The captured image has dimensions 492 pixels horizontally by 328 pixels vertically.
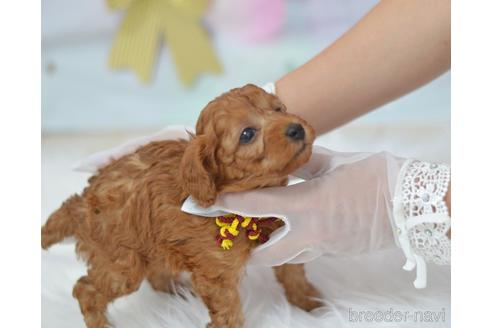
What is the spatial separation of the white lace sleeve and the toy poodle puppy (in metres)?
0.24

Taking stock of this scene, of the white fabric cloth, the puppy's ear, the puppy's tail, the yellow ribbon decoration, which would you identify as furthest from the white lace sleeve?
the puppy's tail

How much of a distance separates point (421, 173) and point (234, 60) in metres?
0.50

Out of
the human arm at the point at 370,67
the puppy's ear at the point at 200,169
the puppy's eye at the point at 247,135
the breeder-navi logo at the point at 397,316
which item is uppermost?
the human arm at the point at 370,67

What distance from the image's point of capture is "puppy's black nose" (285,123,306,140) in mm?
988

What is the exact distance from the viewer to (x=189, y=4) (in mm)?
1384

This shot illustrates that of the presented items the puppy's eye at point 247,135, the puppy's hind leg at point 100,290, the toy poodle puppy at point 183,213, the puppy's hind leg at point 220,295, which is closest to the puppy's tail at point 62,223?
the toy poodle puppy at point 183,213

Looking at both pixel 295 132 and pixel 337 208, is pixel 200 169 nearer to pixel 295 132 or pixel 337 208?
pixel 295 132

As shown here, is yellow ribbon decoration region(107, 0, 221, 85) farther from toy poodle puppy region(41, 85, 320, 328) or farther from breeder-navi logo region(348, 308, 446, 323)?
breeder-navi logo region(348, 308, 446, 323)

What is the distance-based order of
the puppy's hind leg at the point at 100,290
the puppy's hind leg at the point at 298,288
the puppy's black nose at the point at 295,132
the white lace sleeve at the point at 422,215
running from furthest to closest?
the puppy's hind leg at the point at 298,288 < the puppy's hind leg at the point at 100,290 < the white lace sleeve at the point at 422,215 < the puppy's black nose at the point at 295,132

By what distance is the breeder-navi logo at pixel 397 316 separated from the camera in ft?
3.98

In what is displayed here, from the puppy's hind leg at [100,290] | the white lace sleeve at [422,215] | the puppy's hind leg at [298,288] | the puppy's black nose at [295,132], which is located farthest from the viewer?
the puppy's hind leg at [298,288]

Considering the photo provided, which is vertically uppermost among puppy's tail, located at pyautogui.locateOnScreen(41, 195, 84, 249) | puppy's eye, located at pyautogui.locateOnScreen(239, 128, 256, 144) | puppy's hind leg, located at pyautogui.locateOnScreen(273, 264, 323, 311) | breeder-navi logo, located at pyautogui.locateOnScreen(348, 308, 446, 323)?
puppy's eye, located at pyautogui.locateOnScreen(239, 128, 256, 144)

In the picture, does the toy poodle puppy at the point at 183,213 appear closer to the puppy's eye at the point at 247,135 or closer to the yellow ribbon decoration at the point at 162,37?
the puppy's eye at the point at 247,135

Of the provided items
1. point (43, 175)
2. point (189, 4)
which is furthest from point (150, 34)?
point (43, 175)
